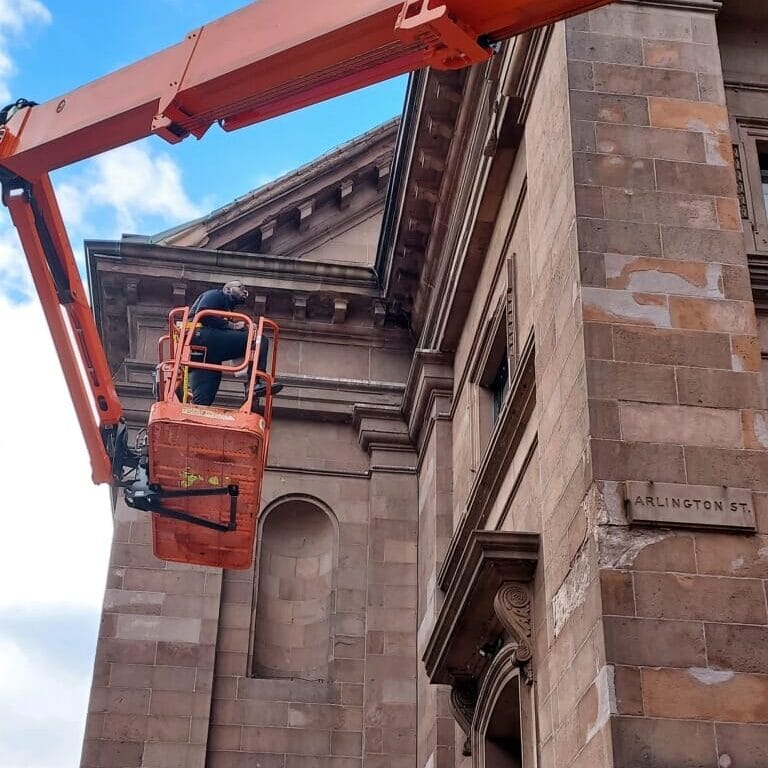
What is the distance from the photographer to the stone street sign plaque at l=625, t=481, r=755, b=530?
10156 mm

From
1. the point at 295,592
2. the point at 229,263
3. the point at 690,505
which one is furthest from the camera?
the point at 229,263

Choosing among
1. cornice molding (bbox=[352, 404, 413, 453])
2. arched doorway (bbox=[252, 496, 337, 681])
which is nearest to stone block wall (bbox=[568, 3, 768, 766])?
cornice molding (bbox=[352, 404, 413, 453])

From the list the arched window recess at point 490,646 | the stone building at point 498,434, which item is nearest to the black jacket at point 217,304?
the stone building at point 498,434

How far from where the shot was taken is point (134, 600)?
20172 millimetres

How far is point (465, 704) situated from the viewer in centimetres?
1543

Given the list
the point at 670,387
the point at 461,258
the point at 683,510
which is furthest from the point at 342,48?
the point at 461,258

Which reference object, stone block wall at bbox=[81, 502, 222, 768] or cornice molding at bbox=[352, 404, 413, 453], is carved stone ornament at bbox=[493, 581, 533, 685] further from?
cornice molding at bbox=[352, 404, 413, 453]

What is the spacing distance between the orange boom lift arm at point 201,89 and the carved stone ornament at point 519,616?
492cm

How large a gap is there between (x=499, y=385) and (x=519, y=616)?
552 cm

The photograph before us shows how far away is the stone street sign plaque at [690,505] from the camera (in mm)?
10156

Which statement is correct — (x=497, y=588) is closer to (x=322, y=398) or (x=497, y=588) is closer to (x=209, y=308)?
(x=209, y=308)

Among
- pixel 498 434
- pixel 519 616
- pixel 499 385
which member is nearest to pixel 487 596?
pixel 519 616

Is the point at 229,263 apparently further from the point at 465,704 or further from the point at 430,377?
the point at 465,704

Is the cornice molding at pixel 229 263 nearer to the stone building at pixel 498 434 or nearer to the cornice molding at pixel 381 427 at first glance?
the stone building at pixel 498 434
